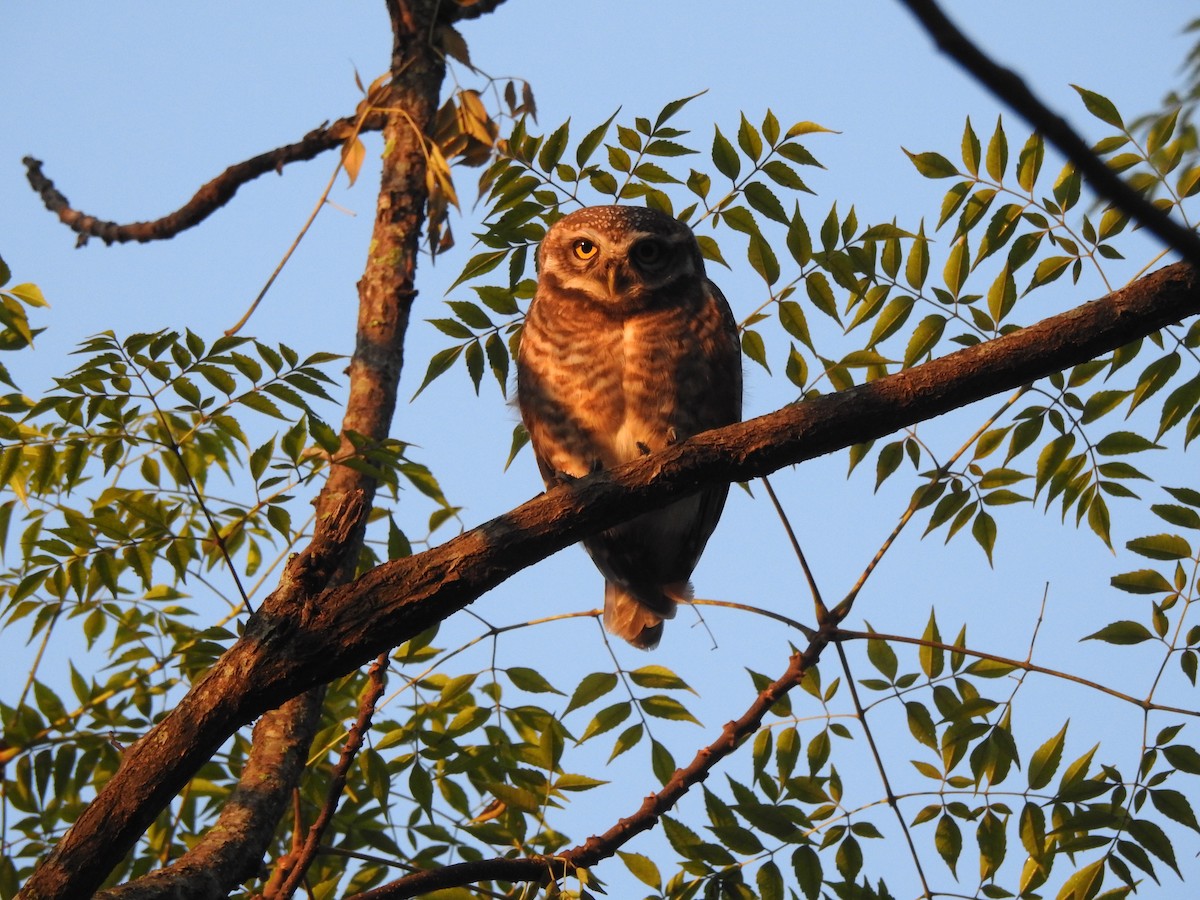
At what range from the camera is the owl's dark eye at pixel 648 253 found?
4.31m

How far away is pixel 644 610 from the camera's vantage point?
4395mm

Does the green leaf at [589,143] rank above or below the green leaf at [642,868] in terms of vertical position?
above

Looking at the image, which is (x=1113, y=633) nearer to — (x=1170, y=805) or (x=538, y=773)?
(x=1170, y=805)

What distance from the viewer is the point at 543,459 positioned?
4.23 metres

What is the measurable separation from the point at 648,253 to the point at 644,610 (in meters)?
1.37

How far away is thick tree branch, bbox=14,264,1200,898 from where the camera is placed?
7.01 ft

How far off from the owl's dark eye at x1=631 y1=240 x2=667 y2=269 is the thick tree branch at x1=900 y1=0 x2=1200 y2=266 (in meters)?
3.64

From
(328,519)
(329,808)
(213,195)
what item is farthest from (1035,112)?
→ (213,195)

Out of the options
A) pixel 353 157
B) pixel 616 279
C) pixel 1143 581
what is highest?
pixel 353 157

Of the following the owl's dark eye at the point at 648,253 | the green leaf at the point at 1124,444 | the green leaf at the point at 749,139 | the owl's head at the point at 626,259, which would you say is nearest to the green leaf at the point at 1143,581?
the green leaf at the point at 1124,444

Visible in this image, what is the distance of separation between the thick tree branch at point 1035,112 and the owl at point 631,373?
3070 millimetres

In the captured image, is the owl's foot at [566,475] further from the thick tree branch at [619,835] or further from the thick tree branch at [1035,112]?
the thick tree branch at [1035,112]

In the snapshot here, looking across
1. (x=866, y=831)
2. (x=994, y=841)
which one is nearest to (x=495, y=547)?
(x=866, y=831)

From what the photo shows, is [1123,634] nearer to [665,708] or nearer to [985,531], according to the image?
[985,531]
